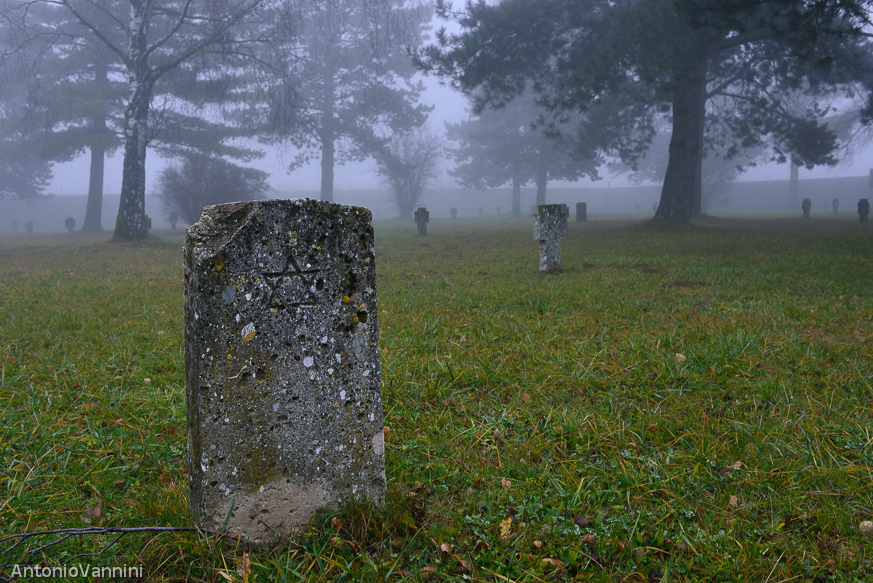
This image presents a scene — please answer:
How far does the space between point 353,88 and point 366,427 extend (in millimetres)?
42614

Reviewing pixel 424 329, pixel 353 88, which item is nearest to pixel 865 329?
pixel 424 329

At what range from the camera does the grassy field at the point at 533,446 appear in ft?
6.50

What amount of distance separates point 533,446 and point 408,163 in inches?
1614

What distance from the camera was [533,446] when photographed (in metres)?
2.84

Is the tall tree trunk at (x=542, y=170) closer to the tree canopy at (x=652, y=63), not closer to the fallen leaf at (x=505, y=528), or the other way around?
the tree canopy at (x=652, y=63)

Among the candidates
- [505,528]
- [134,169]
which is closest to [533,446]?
[505,528]

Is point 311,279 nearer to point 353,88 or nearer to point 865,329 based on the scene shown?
point 865,329

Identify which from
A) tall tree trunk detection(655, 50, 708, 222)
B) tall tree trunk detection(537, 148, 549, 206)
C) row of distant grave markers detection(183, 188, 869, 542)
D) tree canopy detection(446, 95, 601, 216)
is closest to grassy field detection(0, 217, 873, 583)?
row of distant grave markers detection(183, 188, 869, 542)

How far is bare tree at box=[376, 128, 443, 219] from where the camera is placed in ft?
138

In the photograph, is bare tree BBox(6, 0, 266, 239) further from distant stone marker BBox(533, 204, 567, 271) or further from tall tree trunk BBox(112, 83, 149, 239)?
distant stone marker BBox(533, 204, 567, 271)

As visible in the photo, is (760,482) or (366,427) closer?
(366,427)

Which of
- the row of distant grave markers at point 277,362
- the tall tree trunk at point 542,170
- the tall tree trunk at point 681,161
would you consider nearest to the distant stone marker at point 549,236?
the row of distant grave markers at point 277,362

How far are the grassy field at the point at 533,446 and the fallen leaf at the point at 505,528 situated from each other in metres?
0.02

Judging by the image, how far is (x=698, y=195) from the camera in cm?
A: 2719
